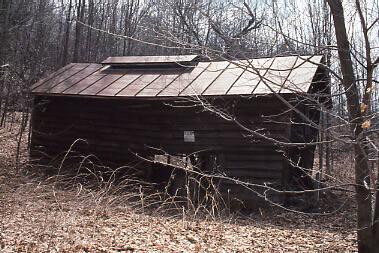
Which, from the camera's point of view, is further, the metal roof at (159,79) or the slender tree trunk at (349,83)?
the metal roof at (159,79)

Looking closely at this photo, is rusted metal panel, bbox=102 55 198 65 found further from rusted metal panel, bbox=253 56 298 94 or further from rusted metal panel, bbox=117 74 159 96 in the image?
rusted metal panel, bbox=253 56 298 94

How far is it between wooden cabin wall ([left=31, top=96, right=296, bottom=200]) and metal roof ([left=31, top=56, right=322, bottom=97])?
0.39 metres

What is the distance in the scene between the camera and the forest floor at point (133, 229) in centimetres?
668

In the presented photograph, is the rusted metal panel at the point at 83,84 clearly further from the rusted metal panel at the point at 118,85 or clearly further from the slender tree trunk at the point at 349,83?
the slender tree trunk at the point at 349,83

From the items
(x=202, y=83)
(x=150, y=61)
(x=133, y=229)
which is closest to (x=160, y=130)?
(x=202, y=83)

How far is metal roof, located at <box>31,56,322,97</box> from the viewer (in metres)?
11.8

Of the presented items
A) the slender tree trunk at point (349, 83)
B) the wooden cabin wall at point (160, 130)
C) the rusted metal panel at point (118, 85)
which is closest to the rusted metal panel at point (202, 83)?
the wooden cabin wall at point (160, 130)

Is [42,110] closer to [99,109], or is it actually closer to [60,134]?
[60,134]

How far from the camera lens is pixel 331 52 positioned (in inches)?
221

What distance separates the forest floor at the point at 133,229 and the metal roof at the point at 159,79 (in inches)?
135

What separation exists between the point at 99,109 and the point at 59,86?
64.4 inches

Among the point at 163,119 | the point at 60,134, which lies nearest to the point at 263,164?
the point at 163,119

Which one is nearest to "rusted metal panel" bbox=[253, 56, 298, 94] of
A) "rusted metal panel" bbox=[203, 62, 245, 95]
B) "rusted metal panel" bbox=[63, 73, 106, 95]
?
"rusted metal panel" bbox=[203, 62, 245, 95]

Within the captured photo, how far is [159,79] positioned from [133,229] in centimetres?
672
